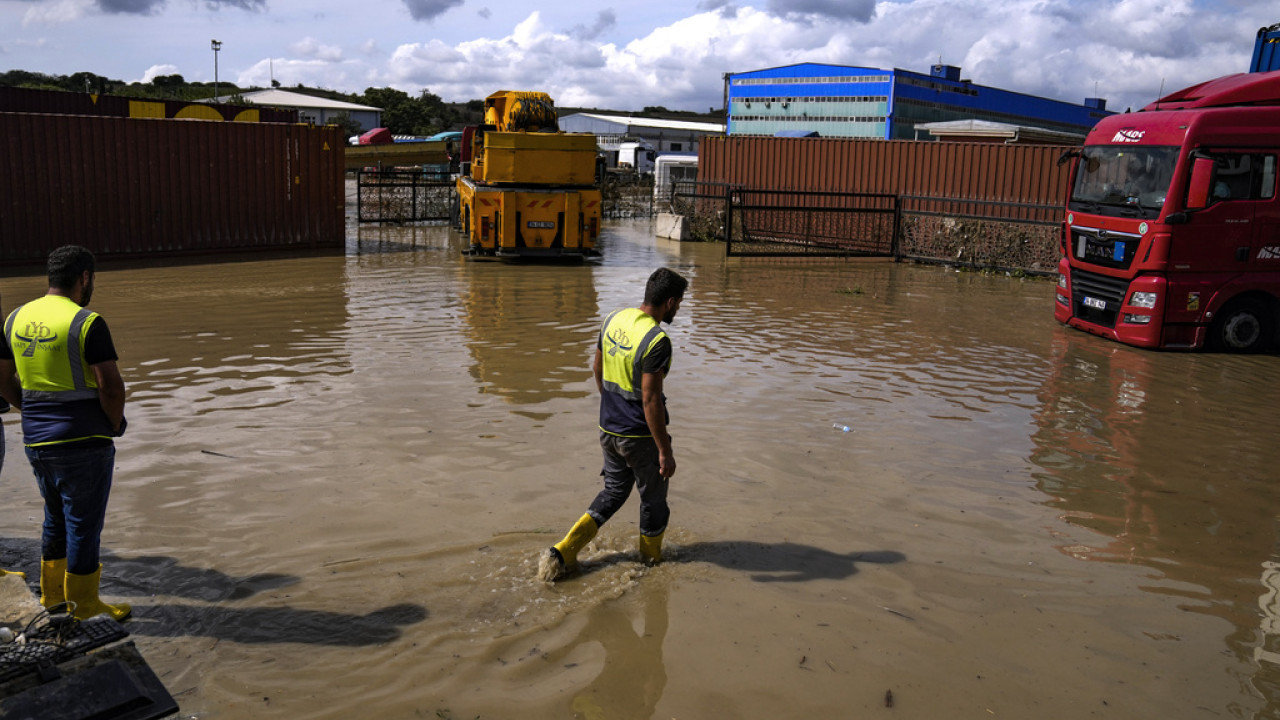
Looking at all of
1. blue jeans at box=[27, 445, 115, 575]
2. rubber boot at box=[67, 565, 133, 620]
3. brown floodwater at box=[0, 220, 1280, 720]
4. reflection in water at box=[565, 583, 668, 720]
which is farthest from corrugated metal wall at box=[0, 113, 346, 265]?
reflection in water at box=[565, 583, 668, 720]

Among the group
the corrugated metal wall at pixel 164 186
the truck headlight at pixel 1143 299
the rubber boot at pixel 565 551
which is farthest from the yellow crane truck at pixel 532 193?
the rubber boot at pixel 565 551

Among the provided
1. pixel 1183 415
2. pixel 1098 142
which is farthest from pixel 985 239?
pixel 1183 415

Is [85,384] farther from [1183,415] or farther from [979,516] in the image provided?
[1183,415]

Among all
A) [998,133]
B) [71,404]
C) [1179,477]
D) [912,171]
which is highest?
[998,133]

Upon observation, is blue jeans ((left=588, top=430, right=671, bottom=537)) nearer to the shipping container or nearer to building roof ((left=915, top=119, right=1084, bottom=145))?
the shipping container

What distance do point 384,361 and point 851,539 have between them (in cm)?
595

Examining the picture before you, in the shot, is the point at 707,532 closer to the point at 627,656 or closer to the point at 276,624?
the point at 627,656

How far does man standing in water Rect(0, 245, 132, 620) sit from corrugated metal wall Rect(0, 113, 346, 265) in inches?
595

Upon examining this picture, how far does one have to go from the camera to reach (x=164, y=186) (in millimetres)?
18688

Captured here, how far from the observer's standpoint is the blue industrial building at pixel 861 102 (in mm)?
57594

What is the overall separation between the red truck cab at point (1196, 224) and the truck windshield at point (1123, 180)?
0.05ft

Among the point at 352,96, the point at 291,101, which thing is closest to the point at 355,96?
the point at 352,96

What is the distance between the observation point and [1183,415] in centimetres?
896

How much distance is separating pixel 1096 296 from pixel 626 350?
977cm
